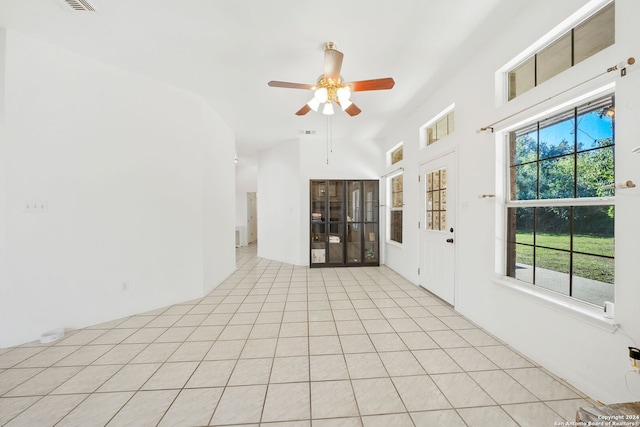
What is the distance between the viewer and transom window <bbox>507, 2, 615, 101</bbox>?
1.63 metres

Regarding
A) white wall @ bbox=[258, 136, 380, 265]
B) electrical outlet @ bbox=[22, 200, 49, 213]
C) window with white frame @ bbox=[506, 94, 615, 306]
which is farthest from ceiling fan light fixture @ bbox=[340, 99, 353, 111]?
electrical outlet @ bbox=[22, 200, 49, 213]

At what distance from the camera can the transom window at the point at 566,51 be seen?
5.34ft

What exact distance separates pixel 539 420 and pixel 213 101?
4725 mm

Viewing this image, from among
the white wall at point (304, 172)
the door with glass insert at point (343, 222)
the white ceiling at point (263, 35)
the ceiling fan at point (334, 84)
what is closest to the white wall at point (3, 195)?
the white ceiling at point (263, 35)

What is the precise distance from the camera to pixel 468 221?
2.81m

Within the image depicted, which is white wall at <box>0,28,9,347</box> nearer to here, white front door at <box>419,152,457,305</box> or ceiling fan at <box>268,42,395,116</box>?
ceiling fan at <box>268,42,395,116</box>

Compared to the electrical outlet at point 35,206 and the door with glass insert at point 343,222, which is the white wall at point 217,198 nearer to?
the electrical outlet at point 35,206

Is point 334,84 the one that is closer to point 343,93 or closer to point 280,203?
point 343,93

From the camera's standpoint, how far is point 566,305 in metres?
1.77

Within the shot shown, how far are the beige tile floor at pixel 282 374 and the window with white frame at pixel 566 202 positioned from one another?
2.53ft

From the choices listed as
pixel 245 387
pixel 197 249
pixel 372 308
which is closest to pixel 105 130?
pixel 197 249

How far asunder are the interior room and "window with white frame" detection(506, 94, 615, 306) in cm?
1

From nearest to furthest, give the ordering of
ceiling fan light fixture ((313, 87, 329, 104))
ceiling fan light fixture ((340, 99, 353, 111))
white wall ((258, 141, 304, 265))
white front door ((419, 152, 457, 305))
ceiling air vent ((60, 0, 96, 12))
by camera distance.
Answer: ceiling air vent ((60, 0, 96, 12)) < ceiling fan light fixture ((313, 87, 329, 104)) < ceiling fan light fixture ((340, 99, 353, 111)) < white front door ((419, 152, 457, 305)) < white wall ((258, 141, 304, 265))

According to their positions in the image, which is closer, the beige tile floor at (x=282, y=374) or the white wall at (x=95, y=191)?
the beige tile floor at (x=282, y=374)
